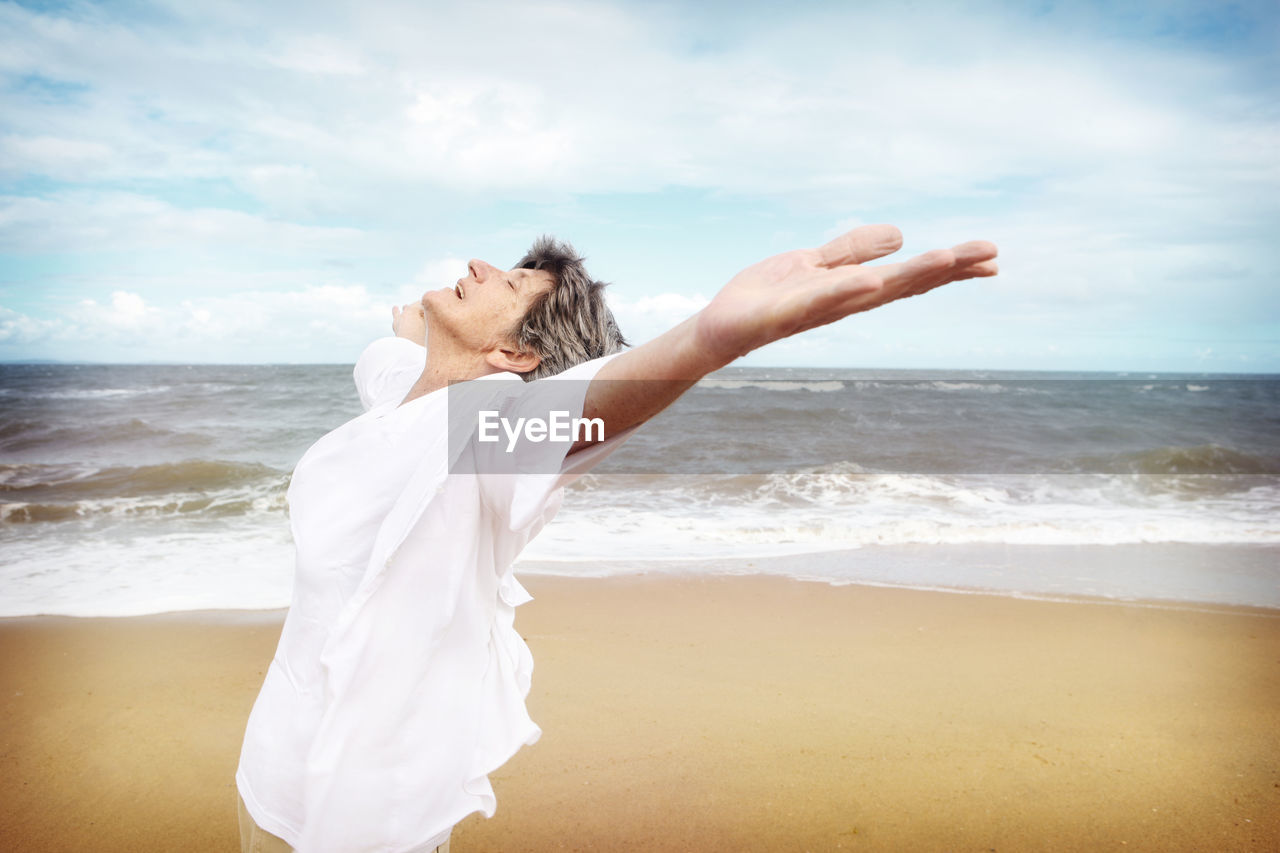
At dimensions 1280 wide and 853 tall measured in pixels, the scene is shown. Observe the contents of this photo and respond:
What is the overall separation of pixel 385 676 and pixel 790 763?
9.66ft

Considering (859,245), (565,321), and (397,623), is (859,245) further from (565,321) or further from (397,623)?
(397,623)

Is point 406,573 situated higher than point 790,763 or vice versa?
point 406,573

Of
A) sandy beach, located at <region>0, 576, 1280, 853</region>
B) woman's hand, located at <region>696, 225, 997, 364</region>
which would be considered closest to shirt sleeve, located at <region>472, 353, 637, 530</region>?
woman's hand, located at <region>696, 225, 997, 364</region>

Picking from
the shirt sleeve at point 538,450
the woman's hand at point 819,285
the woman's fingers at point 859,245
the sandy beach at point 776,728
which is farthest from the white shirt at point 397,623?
the sandy beach at point 776,728

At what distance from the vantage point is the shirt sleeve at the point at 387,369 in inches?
77.5

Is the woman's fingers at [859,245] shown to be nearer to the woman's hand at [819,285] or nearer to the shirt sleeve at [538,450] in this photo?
the woman's hand at [819,285]

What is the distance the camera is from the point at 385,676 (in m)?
1.28

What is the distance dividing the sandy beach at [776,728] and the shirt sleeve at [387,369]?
2116 millimetres

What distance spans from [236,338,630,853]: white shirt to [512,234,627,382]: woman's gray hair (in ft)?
1.23

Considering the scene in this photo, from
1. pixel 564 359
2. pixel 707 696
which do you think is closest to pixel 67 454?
pixel 707 696

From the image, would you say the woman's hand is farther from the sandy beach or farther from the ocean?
the ocean

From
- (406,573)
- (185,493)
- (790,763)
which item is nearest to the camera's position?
(406,573)

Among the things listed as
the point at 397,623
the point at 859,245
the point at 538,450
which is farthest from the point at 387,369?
the point at 859,245

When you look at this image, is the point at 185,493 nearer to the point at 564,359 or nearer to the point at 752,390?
the point at 564,359
